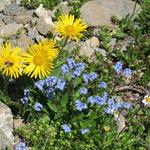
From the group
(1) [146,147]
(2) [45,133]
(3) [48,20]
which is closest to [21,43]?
(3) [48,20]

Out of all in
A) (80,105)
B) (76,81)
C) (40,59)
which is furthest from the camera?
(76,81)

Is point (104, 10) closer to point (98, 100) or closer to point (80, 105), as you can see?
point (98, 100)

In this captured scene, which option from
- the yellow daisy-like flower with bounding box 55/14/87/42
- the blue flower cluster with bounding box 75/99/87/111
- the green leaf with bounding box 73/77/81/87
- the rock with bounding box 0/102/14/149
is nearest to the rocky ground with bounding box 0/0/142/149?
the yellow daisy-like flower with bounding box 55/14/87/42

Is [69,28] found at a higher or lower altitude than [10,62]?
higher

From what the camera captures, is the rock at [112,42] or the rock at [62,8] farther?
the rock at [62,8]

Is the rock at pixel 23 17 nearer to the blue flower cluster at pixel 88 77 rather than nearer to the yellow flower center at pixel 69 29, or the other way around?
the yellow flower center at pixel 69 29

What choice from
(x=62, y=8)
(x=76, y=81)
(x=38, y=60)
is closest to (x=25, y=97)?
(x=38, y=60)

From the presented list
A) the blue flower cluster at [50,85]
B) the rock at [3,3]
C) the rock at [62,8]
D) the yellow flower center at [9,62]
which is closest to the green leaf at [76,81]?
the blue flower cluster at [50,85]

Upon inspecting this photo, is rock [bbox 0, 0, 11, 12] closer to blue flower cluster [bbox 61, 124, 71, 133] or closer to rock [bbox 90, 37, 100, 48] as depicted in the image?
rock [bbox 90, 37, 100, 48]
